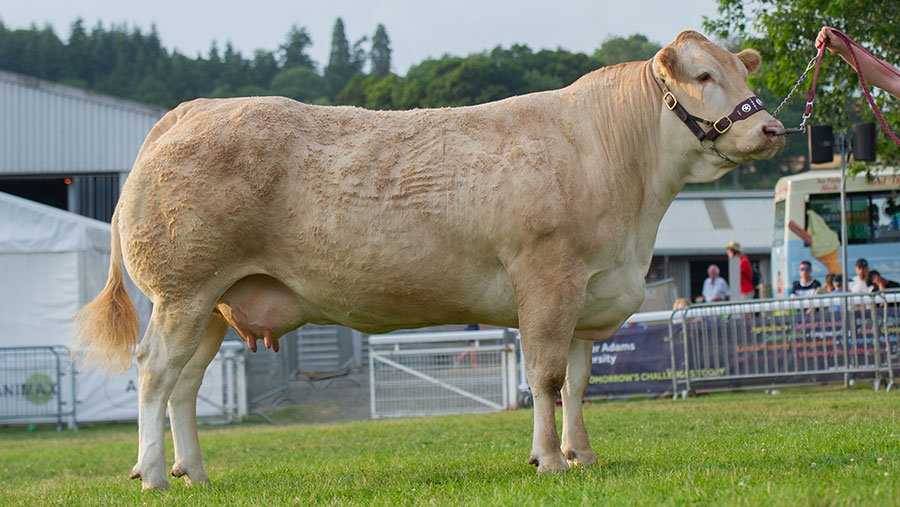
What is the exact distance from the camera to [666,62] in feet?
18.7

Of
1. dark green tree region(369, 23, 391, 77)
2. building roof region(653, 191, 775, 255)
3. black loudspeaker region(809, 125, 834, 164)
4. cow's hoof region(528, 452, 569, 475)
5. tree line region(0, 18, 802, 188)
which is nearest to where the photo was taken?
cow's hoof region(528, 452, 569, 475)

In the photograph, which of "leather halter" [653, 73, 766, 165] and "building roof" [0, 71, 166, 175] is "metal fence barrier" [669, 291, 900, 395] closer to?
"leather halter" [653, 73, 766, 165]

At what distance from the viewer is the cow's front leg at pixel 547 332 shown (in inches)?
216

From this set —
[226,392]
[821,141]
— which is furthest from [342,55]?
[821,141]

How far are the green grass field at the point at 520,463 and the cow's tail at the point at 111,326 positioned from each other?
924 millimetres

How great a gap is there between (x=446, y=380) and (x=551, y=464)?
981 centimetres

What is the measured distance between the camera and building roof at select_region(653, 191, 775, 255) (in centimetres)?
3966

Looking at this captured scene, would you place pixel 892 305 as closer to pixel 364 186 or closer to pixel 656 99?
pixel 656 99

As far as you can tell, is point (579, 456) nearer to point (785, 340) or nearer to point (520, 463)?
point (520, 463)

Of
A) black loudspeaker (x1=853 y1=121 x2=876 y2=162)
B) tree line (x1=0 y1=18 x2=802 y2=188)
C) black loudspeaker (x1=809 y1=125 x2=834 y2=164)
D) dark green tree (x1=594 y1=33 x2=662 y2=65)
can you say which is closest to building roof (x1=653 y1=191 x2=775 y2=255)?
tree line (x1=0 y1=18 x2=802 y2=188)

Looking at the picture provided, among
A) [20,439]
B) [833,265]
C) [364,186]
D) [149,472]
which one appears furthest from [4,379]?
[833,265]

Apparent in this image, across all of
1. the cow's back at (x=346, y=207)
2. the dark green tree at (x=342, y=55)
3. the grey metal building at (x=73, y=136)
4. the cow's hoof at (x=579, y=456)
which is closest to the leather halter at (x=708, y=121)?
the cow's back at (x=346, y=207)

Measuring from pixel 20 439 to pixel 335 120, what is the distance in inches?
400

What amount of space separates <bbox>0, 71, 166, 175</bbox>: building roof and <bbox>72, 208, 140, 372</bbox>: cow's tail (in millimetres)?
24096
